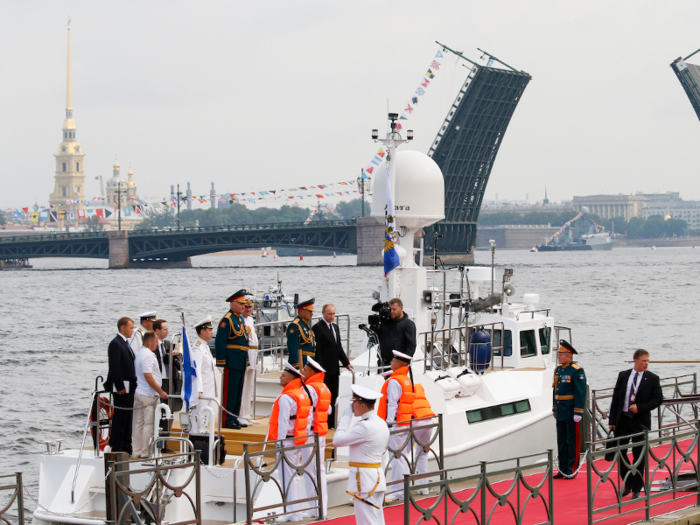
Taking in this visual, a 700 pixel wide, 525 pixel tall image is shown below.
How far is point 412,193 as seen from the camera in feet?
45.3

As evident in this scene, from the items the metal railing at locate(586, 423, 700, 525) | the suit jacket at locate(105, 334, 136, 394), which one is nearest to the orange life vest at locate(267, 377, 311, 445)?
the suit jacket at locate(105, 334, 136, 394)

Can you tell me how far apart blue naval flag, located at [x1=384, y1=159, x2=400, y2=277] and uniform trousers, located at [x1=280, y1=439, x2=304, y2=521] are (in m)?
4.70

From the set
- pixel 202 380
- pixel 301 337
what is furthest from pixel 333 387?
pixel 202 380

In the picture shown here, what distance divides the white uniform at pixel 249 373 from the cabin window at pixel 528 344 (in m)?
5.23

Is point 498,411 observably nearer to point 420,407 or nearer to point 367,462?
point 420,407

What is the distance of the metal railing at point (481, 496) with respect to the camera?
7195 mm

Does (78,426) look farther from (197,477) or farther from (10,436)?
(197,477)

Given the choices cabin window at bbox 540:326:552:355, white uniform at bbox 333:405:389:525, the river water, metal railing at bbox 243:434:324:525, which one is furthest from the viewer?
the river water

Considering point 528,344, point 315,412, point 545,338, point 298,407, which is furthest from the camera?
point 545,338

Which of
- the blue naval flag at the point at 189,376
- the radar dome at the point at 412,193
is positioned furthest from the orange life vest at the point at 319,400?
the radar dome at the point at 412,193

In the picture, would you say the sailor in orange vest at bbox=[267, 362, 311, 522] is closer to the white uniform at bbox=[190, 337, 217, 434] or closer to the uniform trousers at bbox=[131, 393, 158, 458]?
the white uniform at bbox=[190, 337, 217, 434]

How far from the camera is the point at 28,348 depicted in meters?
38.2

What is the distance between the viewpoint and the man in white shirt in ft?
31.8

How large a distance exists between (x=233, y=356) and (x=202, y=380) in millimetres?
823
